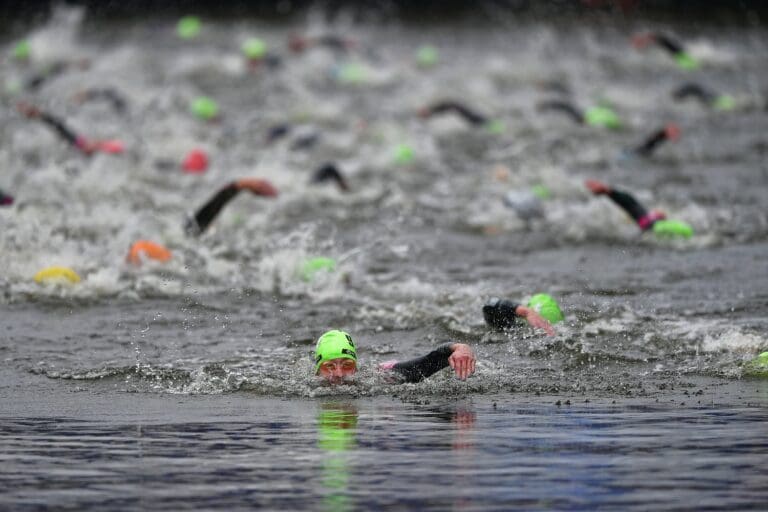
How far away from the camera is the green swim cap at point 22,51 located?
110 ft

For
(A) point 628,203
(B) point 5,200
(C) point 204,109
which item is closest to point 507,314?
(A) point 628,203

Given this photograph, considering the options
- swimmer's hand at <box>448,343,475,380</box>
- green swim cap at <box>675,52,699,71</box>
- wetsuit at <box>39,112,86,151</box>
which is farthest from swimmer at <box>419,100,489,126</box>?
swimmer's hand at <box>448,343,475,380</box>

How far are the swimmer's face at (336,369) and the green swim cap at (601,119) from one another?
16.4 meters

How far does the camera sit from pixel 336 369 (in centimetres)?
1044

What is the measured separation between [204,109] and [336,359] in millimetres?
17941

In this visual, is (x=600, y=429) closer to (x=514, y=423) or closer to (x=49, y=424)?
(x=514, y=423)

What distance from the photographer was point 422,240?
1727 centimetres

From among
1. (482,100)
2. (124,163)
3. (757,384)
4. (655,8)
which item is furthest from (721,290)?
(655,8)

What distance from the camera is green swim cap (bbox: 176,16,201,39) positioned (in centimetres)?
3706

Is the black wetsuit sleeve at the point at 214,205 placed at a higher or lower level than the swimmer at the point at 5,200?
lower

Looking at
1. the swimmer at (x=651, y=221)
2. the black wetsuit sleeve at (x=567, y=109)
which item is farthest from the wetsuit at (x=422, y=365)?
the black wetsuit sleeve at (x=567, y=109)

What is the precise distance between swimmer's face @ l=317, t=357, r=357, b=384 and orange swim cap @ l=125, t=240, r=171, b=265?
496 cm

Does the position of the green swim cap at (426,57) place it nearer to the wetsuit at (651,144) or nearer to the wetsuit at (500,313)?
the wetsuit at (651,144)

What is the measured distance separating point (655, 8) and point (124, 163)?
793 inches
